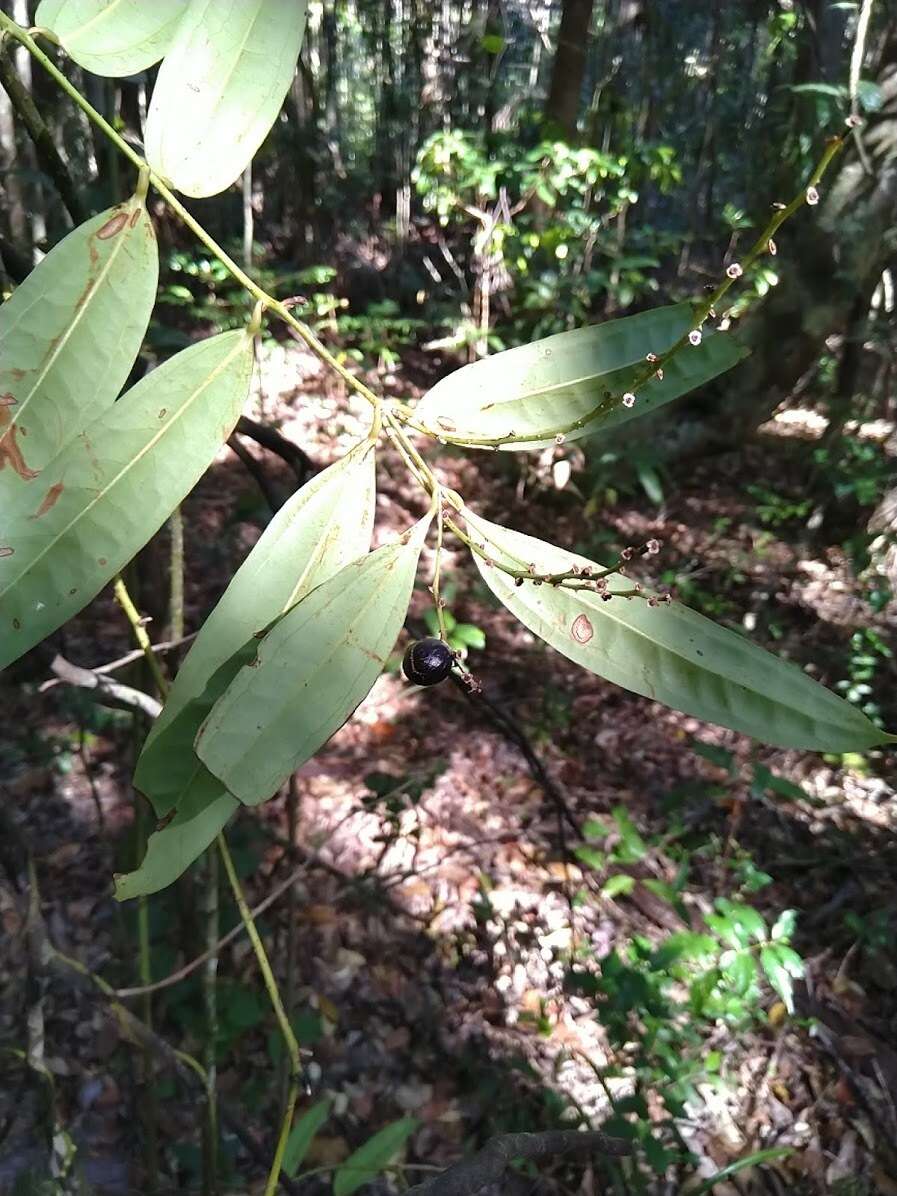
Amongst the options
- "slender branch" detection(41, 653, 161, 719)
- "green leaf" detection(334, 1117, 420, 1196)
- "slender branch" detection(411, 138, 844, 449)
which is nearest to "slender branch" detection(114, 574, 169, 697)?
"slender branch" detection(41, 653, 161, 719)

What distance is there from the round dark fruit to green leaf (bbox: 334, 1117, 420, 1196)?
2.67ft

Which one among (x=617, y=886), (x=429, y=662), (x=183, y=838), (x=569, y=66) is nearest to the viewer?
(x=183, y=838)

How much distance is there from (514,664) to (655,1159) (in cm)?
177

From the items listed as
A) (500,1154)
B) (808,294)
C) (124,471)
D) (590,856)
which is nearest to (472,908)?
(590,856)

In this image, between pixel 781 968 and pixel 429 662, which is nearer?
pixel 429 662

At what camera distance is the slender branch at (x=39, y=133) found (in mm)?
532

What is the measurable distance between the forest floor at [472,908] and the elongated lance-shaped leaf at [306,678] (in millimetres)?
591

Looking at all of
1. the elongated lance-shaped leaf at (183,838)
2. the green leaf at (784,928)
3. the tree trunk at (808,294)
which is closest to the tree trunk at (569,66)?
the tree trunk at (808,294)

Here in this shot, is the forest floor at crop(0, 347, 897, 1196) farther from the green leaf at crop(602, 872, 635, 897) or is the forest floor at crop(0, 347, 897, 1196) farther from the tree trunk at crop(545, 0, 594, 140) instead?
the tree trunk at crop(545, 0, 594, 140)

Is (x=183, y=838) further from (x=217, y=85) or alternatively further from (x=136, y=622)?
(x=217, y=85)

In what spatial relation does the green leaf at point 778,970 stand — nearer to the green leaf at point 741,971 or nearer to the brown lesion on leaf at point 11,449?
the green leaf at point 741,971

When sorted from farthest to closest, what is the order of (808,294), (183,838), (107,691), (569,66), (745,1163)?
(569,66) < (808,294) < (745,1163) < (107,691) < (183,838)

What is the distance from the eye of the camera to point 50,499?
442 mm

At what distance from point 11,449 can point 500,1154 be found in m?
0.55
